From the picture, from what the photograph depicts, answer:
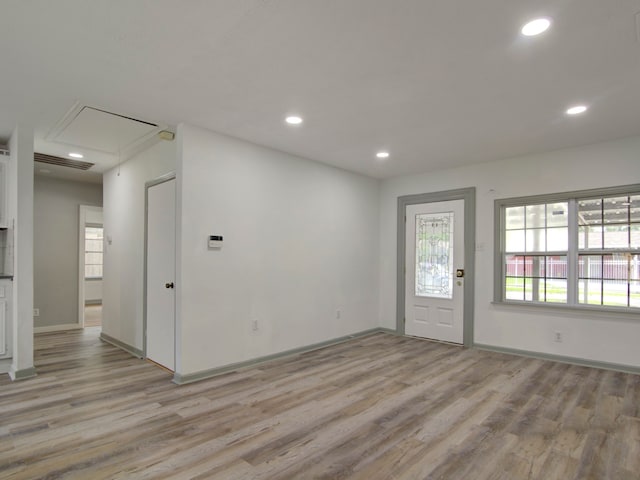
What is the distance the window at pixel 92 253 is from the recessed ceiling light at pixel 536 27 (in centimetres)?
1030

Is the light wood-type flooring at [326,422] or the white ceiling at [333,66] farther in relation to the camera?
the light wood-type flooring at [326,422]

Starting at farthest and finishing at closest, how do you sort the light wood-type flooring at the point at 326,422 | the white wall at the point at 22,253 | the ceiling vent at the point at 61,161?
the ceiling vent at the point at 61,161 → the white wall at the point at 22,253 → the light wood-type flooring at the point at 326,422

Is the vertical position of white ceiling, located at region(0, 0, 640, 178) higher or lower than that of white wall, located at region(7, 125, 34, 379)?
higher

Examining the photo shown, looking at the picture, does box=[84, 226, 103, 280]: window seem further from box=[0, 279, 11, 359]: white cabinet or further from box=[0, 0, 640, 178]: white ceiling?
box=[0, 0, 640, 178]: white ceiling

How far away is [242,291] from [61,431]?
6.55ft

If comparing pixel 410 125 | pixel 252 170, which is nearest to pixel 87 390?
pixel 252 170

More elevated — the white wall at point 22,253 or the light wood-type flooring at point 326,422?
the white wall at point 22,253

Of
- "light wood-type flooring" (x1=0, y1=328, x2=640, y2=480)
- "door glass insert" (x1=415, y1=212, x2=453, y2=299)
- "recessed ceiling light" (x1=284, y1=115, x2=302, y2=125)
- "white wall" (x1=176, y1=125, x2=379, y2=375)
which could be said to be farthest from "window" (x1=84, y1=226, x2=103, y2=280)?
"door glass insert" (x1=415, y1=212, x2=453, y2=299)

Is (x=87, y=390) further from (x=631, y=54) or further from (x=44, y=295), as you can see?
(x=631, y=54)

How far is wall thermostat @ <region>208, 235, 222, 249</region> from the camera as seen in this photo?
153 inches

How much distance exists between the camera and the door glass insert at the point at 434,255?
18.1 ft

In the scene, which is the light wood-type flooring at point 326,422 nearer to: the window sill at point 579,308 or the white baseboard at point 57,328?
the window sill at point 579,308

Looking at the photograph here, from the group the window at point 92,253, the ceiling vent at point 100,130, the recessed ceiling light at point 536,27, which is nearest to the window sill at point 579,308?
the recessed ceiling light at point 536,27

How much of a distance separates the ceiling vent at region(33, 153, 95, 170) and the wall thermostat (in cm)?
289
